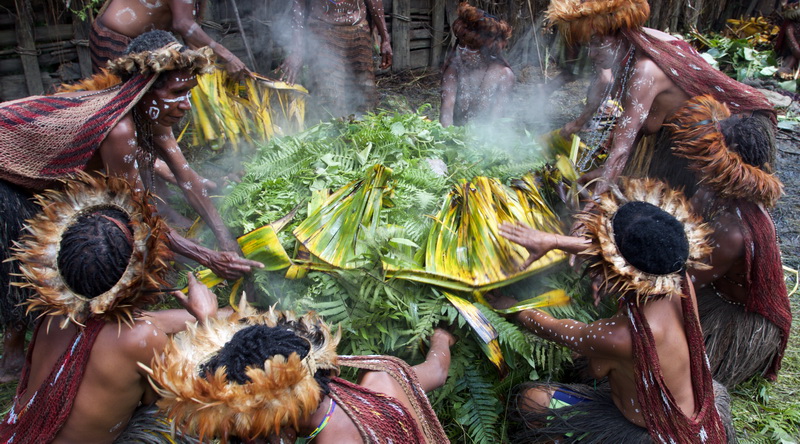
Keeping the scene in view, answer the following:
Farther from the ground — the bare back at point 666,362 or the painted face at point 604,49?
the painted face at point 604,49

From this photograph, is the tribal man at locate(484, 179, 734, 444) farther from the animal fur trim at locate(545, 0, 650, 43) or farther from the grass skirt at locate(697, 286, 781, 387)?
the animal fur trim at locate(545, 0, 650, 43)

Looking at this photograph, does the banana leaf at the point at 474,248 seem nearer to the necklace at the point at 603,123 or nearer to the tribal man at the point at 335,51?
the necklace at the point at 603,123

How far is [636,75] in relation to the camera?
3100 mm

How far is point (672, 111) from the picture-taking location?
3.18 m

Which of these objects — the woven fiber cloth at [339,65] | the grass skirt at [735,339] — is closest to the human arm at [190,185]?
the woven fiber cloth at [339,65]

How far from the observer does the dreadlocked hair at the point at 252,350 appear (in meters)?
1.40

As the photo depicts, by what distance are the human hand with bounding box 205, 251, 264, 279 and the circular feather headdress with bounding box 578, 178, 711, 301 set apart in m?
1.50

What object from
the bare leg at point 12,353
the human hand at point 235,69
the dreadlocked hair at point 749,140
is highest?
the human hand at point 235,69

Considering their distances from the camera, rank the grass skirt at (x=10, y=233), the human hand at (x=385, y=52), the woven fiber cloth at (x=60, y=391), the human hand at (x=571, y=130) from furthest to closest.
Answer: the human hand at (x=385, y=52) < the human hand at (x=571, y=130) < the grass skirt at (x=10, y=233) < the woven fiber cloth at (x=60, y=391)

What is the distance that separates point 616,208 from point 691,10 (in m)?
10.5

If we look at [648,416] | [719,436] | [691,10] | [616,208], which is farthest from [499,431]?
[691,10]

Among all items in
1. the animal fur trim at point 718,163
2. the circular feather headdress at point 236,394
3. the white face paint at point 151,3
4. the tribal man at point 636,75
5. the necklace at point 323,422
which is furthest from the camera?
the white face paint at point 151,3

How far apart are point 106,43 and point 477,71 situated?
3028 mm

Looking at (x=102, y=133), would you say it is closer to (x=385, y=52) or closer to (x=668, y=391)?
(x=668, y=391)
